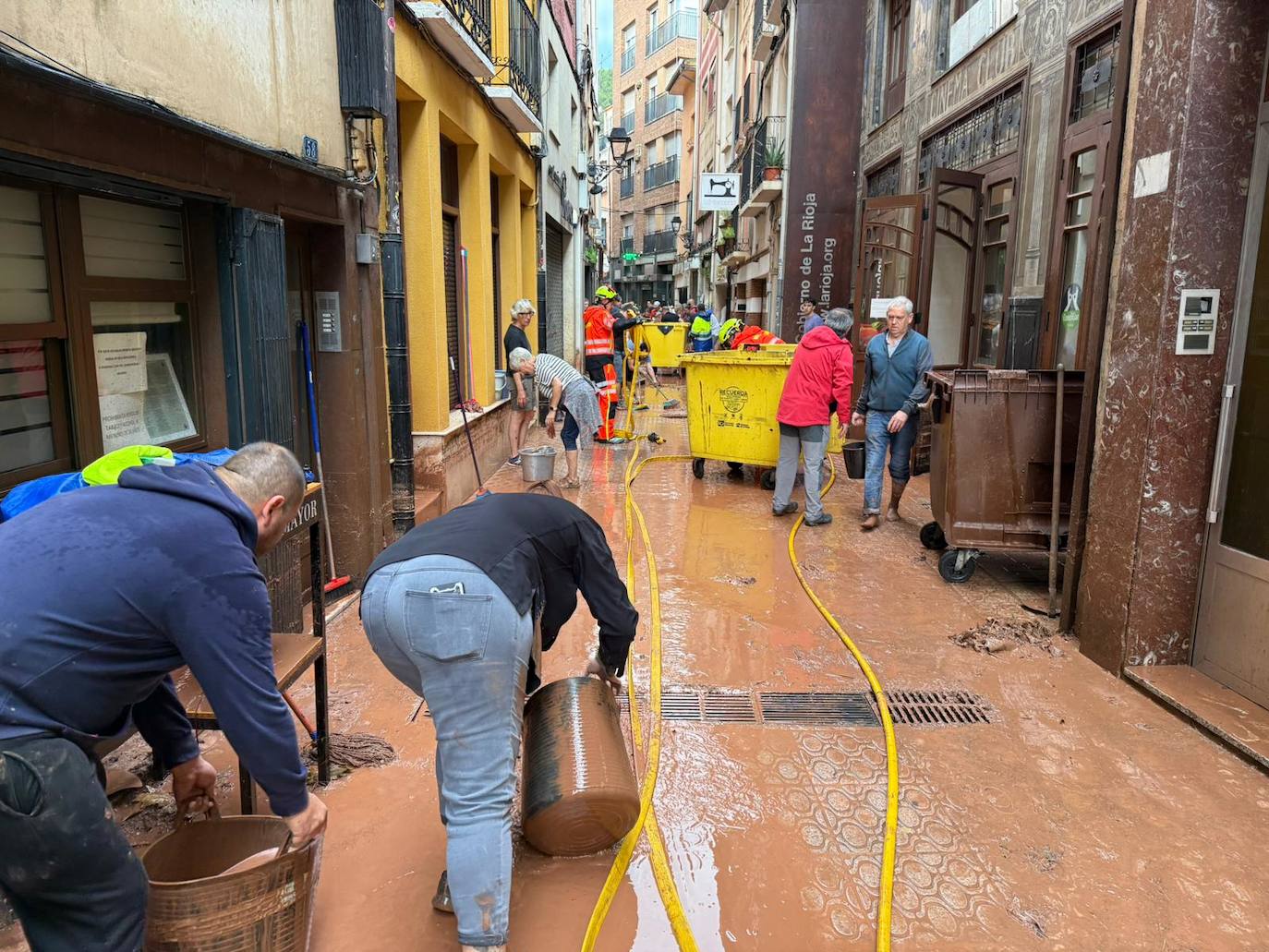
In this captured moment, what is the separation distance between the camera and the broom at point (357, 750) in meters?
3.52

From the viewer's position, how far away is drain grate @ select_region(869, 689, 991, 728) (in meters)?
3.99

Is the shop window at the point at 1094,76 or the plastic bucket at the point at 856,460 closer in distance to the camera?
the shop window at the point at 1094,76

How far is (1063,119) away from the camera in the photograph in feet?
24.8

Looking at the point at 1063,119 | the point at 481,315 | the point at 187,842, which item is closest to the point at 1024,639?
the point at 187,842

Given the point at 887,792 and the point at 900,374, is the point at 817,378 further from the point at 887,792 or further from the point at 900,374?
the point at 887,792

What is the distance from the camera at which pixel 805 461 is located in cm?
753

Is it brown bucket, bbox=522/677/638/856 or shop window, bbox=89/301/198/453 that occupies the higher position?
shop window, bbox=89/301/198/453

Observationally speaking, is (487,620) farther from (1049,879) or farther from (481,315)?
(481,315)

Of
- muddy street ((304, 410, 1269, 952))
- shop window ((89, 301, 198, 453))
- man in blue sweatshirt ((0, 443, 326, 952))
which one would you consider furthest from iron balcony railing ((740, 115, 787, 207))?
man in blue sweatshirt ((0, 443, 326, 952))

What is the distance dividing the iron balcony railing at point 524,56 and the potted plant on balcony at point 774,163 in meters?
6.27

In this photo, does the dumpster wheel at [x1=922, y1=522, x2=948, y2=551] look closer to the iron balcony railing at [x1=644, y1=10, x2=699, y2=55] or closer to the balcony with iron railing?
the balcony with iron railing

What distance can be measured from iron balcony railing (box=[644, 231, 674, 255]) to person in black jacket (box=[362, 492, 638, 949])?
142 feet

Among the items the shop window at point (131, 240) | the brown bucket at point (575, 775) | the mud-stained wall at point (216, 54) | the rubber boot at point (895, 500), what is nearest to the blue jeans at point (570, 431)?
the rubber boot at point (895, 500)

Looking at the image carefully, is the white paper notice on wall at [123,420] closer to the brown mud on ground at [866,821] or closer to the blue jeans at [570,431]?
the brown mud on ground at [866,821]
